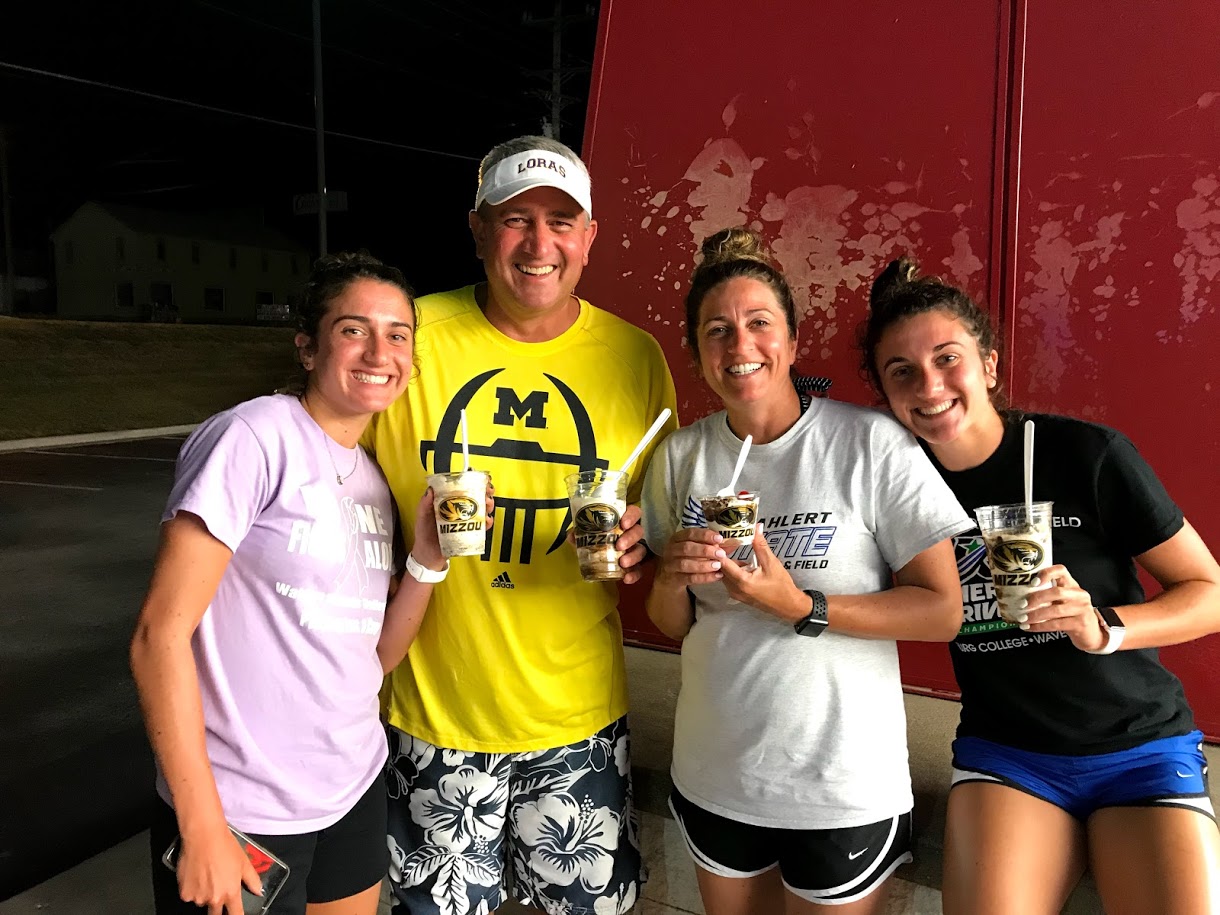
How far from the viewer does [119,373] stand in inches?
844

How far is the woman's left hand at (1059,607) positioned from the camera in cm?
168

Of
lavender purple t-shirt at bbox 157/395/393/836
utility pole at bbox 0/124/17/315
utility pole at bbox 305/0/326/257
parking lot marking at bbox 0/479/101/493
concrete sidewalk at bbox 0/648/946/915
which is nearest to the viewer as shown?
lavender purple t-shirt at bbox 157/395/393/836

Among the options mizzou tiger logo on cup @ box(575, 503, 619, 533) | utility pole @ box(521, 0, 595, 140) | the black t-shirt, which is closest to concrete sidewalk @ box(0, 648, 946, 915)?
the black t-shirt

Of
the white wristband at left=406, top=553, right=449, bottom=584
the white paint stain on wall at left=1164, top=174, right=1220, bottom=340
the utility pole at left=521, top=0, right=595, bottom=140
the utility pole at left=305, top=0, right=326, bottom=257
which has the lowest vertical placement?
the white wristband at left=406, top=553, right=449, bottom=584

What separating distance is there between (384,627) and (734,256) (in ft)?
4.13

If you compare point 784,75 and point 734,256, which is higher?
point 784,75

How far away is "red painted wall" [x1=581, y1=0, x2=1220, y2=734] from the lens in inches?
104

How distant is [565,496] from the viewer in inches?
84.5

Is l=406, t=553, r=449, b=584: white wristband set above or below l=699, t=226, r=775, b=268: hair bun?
below

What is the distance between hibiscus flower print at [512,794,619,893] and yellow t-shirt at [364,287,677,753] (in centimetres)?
19

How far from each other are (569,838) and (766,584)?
0.97 metres

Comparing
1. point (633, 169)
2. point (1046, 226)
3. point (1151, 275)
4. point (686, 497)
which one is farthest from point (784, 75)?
point (686, 497)

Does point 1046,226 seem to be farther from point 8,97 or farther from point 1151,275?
point 8,97

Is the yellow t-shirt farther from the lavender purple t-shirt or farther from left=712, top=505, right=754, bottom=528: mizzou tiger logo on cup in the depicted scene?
left=712, top=505, right=754, bottom=528: mizzou tiger logo on cup
